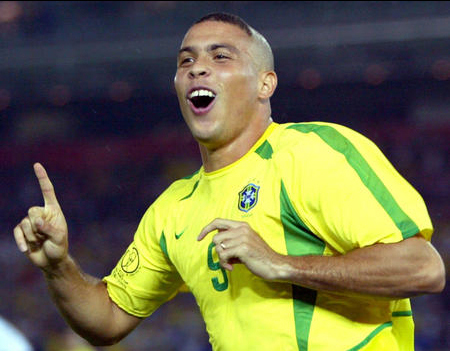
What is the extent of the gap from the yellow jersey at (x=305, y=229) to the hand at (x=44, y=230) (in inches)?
16.0

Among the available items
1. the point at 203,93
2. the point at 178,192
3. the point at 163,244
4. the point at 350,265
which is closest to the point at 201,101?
the point at 203,93

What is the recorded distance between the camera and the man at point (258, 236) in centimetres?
221

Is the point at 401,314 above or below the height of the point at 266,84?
below

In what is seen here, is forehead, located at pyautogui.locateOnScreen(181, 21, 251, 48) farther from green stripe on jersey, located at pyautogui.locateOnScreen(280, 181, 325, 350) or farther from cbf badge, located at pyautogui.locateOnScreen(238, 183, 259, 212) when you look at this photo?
green stripe on jersey, located at pyautogui.locateOnScreen(280, 181, 325, 350)

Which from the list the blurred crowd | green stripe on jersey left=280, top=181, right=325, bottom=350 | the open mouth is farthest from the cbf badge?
the blurred crowd

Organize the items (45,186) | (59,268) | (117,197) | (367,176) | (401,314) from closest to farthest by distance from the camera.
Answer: (367,176) < (401,314) < (45,186) < (59,268) < (117,197)

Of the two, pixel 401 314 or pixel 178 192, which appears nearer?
pixel 401 314

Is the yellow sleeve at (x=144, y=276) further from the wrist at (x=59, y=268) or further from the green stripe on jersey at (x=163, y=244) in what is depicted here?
the wrist at (x=59, y=268)

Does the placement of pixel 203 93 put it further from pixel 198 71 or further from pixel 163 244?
pixel 163 244

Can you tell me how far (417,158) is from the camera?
964cm

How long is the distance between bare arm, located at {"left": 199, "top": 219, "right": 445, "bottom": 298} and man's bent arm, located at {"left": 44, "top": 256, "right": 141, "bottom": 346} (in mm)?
781

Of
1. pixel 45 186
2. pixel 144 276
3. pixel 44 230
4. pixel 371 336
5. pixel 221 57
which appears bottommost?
pixel 371 336

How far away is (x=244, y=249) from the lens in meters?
2.19

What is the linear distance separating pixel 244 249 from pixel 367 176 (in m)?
0.42
